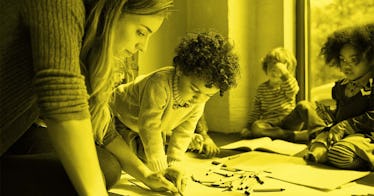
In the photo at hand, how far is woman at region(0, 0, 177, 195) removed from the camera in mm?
608

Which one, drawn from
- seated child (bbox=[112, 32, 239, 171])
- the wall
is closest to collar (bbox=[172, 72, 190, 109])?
seated child (bbox=[112, 32, 239, 171])

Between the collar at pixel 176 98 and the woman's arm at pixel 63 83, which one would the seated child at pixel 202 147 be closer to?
the collar at pixel 176 98

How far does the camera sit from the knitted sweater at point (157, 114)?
1.24m

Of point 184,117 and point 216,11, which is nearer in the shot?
point 184,117

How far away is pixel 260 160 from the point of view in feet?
5.15

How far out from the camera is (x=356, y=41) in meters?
1.55

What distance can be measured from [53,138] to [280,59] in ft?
5.06

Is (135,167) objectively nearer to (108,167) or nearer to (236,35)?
(108,167)

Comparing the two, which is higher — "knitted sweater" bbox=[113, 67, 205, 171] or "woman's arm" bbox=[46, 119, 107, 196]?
"woman's arm" bbox=[46, 119, 107, 196]

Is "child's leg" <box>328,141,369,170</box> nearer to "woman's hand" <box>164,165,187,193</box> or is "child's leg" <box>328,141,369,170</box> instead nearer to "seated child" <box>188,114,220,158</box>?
"seated child" <box>188,114,220,158</box>

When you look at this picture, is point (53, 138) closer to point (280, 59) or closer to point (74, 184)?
point (74, 184)

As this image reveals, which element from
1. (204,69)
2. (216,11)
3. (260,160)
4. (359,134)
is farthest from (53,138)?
(216,11)

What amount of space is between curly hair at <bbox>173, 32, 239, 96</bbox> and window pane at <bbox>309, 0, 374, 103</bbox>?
1.08 meters

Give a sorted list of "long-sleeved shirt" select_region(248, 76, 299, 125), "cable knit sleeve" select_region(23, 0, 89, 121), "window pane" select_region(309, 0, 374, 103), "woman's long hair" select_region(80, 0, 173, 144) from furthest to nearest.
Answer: "window pane" select_region(309, 0, 374, 103) → "long-sleeved shirt" select_region(248, 76, 299, 125) → "woman's long hair" select_region(80, 0, 173, 144) → "cable knit sleeve" select_region(23, 0, 89, 121)
